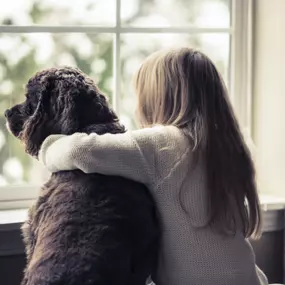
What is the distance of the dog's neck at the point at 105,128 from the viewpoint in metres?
1.42

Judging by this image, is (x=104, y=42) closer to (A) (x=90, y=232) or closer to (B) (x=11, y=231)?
(B) (x=11, y=231)

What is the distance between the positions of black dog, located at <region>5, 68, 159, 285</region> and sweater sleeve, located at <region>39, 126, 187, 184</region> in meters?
0.02

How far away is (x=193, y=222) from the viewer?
1.44 m

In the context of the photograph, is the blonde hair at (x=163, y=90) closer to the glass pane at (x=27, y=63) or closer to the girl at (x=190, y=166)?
the girl at (x=190, y=166)

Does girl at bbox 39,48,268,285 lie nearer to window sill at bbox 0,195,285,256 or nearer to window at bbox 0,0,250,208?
window sill at bbox 0,195,285,256

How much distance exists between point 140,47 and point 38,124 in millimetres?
825

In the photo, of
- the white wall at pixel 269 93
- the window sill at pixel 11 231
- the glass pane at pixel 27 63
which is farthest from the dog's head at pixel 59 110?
the white wall at pixel 269 93

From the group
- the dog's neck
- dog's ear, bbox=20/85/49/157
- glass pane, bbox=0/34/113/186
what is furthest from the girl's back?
glass pane, bbox=0/34/113/186

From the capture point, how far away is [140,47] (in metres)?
2.16

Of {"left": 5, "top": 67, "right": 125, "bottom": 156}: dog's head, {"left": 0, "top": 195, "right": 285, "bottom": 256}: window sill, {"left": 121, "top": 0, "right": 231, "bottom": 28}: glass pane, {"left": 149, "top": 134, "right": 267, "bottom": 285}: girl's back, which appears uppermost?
{"left": 121, "top": 0, "right": 231, "bottom": 28}: glass pane

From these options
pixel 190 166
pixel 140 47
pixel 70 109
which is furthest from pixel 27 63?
pixel 190 166

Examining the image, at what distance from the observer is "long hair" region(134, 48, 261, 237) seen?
1453 millimetres

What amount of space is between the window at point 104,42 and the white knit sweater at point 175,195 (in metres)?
0.54

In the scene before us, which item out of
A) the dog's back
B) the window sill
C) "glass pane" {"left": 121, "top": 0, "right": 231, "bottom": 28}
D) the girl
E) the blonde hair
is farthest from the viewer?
"glass pane" {"left": 121, "top": 0, "right": 231, "bottom": 28}
